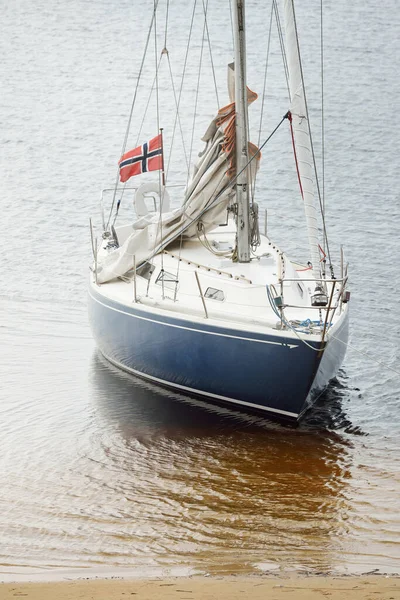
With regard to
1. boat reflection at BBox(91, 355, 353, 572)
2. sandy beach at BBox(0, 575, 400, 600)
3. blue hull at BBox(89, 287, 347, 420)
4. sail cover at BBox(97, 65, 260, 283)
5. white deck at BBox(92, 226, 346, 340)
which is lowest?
boat reflection at BBox(91, 355, 353, 572)

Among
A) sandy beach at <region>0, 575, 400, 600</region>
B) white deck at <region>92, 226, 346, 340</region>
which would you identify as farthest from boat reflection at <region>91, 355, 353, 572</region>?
white deck at <region>92, 226, 346, 340</region>

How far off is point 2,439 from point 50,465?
48.3 inches

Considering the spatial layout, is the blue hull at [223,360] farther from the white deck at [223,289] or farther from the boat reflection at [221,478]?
the boat reflection at [221,478]

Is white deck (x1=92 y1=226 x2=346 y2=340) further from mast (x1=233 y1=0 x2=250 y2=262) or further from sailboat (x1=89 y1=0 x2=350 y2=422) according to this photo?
mast (x1=233 y1=0 x2=250 y2=262)

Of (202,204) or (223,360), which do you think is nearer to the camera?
(223,360)

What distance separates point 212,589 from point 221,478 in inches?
160

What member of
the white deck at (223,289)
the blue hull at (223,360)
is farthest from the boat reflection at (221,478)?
the white deck at (223,289)

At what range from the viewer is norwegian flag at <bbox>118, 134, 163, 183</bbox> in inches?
674

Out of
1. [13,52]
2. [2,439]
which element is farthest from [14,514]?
[13,52]

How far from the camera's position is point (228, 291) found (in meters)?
15.8

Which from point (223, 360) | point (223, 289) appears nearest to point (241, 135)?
point (223, 289)

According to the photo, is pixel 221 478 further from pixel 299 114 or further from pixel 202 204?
pixel 299 114

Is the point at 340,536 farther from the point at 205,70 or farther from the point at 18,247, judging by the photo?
the point at 205,70

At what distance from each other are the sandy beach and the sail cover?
7972mm
